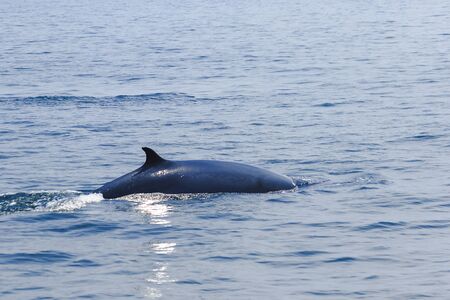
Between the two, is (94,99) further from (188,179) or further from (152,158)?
(152,158)

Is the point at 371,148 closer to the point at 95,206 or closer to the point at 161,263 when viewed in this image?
the point at 95,206

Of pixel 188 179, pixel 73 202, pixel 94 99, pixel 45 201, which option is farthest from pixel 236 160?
pixel 94 99

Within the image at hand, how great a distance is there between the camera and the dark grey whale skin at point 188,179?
18.8 m

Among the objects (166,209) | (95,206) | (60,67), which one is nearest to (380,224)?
(166,209)

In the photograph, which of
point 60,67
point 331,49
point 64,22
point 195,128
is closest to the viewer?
point 195,128

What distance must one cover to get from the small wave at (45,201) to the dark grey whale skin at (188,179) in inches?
12.4

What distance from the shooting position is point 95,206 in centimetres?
1880

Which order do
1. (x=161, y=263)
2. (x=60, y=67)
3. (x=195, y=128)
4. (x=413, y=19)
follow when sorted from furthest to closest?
(x=413, y=19) < (x=60, y=67) < (x=195, y=128) < (x=161, y=263)

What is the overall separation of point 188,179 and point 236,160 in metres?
4.43

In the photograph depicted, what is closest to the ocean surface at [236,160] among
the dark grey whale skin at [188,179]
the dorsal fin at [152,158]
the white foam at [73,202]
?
the white foam at [73,202]

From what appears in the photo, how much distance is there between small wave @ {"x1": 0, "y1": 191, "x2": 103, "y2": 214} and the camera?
18.9 metres

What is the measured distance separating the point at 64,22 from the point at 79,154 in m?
55.3

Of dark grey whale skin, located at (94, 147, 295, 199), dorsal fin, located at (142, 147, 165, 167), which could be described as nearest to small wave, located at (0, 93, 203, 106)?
dark grey whale skin, located at (94, 147, 295, 199)

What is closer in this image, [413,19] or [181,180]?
[181,180]
